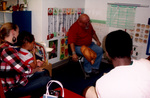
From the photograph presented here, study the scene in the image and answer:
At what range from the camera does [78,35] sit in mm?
3336

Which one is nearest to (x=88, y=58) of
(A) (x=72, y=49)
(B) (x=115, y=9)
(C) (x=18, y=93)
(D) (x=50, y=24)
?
(A) (x=72, y=49)

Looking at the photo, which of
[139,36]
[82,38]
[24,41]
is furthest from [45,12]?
[139,36]

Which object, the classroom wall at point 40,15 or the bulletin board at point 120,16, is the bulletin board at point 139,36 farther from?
the classroom wall at point 40,15

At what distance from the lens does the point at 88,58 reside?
10.2 ft

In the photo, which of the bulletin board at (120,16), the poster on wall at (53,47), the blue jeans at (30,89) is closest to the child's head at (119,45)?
the blue jeans at (30,89)

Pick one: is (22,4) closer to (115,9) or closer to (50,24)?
(50,24)

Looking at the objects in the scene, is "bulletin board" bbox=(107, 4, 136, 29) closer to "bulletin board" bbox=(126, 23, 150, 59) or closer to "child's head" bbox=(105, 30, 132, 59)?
"bulletin board" bbox=(126, 23, 150, 59)

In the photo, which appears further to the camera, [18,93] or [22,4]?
[22,4]

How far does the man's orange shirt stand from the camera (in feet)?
10.7

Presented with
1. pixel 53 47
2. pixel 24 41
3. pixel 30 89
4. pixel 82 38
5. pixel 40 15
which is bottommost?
pixel 30 89

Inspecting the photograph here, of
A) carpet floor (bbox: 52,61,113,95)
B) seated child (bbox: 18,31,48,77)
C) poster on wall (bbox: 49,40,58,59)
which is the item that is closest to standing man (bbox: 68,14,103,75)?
carpet floor (bbox: 52,61,113,95)

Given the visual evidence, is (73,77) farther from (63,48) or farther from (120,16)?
(120,16)

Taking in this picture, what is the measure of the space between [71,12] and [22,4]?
1066 mm

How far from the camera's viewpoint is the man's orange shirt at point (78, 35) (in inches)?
128
